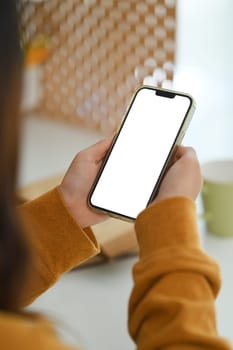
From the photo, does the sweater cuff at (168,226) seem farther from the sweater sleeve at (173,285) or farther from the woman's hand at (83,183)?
the woman's hand at (83,183)

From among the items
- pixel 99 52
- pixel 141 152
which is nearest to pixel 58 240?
pixel 141 152

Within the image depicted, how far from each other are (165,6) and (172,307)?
0.73 meters

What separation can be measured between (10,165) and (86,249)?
216 millimetres

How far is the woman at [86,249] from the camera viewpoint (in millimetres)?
335

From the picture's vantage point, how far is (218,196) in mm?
726

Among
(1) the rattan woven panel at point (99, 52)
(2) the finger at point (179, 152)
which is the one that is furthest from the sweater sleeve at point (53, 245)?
(1) the rattan woven panel at point (99, 52)

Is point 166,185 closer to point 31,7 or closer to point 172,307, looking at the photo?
point 172,307

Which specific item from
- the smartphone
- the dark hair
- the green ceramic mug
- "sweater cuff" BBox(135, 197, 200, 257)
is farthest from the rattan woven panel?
the dark hair

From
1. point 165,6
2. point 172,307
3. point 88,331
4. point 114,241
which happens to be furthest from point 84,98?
point 172,307

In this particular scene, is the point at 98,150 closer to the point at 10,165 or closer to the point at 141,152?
the point at 141,152

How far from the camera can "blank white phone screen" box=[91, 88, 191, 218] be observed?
58 centimetres

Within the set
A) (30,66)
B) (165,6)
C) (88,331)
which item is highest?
(165,6)

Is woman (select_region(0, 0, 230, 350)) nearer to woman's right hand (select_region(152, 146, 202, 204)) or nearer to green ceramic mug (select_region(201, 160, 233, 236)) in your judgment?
woman's right hand (select_region(152, 146, 202, 204))

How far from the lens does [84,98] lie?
1.22 meters
